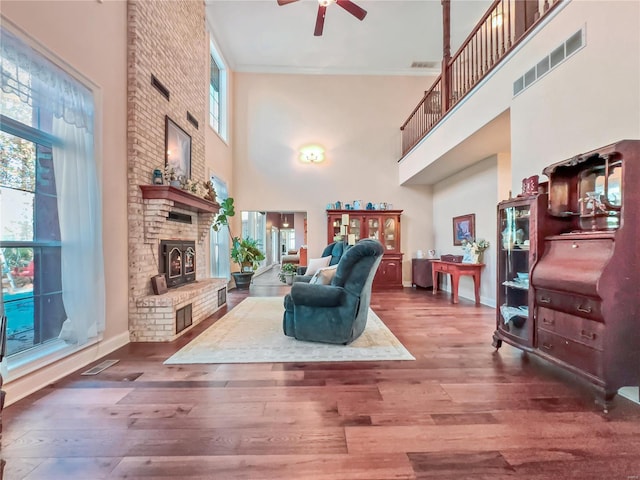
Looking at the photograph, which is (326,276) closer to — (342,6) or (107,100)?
(107,100)

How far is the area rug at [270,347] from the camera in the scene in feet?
8.44

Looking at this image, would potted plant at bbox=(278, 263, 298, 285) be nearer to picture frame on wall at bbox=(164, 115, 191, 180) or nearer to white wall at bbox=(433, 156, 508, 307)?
white wall at bbox=(433, 156, 508, 307)

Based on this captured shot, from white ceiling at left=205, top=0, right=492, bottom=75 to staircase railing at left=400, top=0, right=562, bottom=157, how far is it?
2.76 feet

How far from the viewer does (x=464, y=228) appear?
5.54m

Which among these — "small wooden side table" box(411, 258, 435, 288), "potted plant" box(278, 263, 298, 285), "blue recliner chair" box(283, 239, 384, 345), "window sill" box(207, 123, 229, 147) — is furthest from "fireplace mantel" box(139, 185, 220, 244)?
"small wooden side table" box(411, 258, 435, 288)

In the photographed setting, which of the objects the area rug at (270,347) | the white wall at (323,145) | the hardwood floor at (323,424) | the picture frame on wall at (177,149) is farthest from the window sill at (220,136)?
the hardwood floor at (323,424)

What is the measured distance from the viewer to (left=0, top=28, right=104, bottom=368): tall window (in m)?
2.01

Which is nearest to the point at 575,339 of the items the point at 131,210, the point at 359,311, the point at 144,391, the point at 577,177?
the point at 577,177

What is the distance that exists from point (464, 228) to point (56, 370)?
19.6ft

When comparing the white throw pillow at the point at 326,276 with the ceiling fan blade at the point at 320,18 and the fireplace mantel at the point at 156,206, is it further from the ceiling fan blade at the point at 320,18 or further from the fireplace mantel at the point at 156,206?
the ceiling fan blade at the point at 320,18

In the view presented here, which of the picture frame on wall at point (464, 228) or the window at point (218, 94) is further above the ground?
the window at point (218, 94)

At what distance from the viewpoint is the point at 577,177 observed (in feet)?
7.51

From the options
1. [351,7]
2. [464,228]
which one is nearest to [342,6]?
[351,7]

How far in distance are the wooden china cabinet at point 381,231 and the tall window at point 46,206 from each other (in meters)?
4.85
